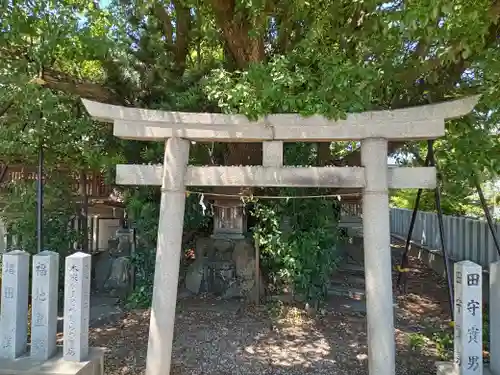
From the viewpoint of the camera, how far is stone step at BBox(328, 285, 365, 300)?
8875 millimetres

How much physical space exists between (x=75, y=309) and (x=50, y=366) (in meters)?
0.63

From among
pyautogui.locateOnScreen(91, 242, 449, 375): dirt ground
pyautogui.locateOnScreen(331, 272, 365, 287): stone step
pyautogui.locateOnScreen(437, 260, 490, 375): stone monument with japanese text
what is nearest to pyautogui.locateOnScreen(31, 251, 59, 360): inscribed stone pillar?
pyautogui.locateOnScreen(91, 242, 449, 375): dirt ground

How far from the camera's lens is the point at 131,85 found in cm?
770

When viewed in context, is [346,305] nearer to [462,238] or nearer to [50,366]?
[462,238]

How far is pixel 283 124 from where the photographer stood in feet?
15.0

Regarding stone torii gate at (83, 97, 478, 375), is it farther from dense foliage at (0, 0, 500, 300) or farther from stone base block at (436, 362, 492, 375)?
stone base block at (436, 362, 492, 375)

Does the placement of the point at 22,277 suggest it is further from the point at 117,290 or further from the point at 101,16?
the point at 117,290

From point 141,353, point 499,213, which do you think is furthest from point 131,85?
point 499,213

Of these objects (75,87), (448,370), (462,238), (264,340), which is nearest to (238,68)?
(75,87)

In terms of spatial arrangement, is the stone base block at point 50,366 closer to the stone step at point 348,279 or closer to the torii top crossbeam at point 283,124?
the torii top crossbeam at point 283,124

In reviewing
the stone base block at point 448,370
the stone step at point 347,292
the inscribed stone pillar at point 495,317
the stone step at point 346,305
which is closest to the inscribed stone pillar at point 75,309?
the stone base block at point 448,370

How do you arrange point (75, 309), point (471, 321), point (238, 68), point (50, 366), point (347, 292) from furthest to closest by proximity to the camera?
point (347, 292) < point (238, 68) < point (75, 309) < point (50, 366) < point (471, 321)

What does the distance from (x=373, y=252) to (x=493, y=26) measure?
3540mm

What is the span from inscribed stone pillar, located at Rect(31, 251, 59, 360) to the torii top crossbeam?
1.74 metres
